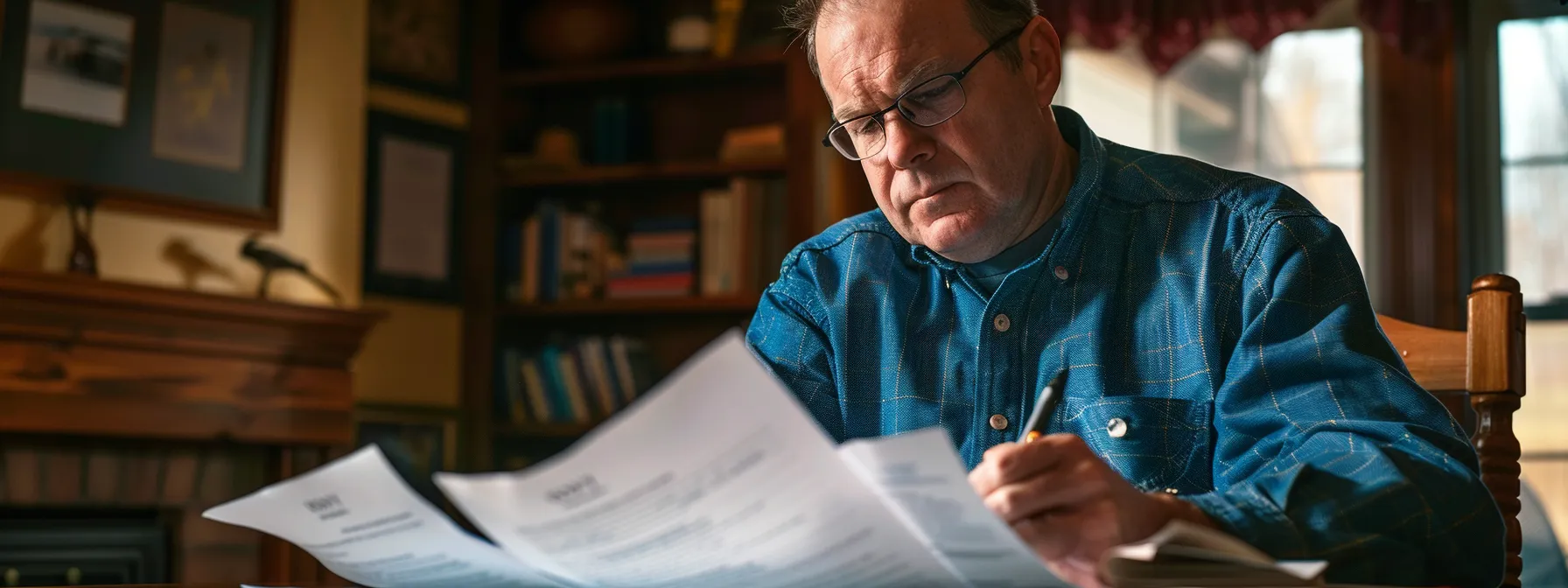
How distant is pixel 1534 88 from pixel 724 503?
10.8 ft

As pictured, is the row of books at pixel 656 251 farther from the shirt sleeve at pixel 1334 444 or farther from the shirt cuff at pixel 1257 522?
the shirt cuff at pixel 1257 522

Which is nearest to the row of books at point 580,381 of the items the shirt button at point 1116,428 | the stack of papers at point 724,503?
the shirt button at point 1116,428

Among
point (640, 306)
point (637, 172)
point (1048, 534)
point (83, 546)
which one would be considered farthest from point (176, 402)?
point (1048, 534)

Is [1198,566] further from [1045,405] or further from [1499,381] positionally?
[1499,381]

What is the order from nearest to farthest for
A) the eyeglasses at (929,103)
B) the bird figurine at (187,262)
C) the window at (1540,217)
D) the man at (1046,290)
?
the man at (1046,290), the eyeglasses at (929,103), the bird figurine at (187,262), the window at (1540,217)

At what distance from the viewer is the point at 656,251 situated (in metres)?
3.67

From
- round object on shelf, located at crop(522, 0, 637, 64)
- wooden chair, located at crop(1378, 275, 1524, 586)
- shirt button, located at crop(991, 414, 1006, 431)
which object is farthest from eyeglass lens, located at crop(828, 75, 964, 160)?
round object on shelf, located at crop(522, 0, 637, 64)

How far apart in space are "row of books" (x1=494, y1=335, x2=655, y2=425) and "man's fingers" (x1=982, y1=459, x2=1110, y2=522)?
9.67 ft

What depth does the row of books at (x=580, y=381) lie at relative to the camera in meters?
3.63

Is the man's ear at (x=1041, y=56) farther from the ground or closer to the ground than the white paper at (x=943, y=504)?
farther from the ground

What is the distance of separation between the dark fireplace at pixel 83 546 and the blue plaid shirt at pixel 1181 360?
2032 mm

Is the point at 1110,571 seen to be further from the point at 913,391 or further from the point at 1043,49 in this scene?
the point at 1043,49

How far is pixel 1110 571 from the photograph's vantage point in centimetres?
59

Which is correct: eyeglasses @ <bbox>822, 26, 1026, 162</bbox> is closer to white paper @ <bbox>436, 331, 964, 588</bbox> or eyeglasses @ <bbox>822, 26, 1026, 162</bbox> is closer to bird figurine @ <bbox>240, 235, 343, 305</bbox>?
white paper @ <bbox>436, 331, 964, 588</bbox>
